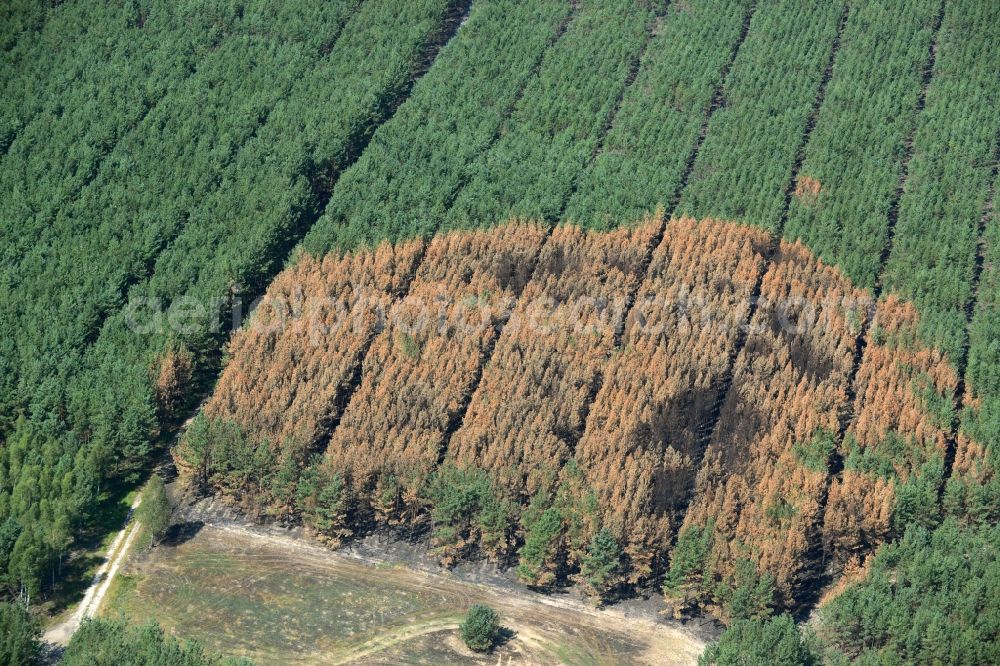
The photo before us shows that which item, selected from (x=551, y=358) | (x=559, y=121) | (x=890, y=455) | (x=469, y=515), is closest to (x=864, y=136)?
(x=559, y=121)

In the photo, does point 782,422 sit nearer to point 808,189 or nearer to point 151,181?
point 808,189

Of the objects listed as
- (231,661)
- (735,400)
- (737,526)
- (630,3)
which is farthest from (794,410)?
(630,3)

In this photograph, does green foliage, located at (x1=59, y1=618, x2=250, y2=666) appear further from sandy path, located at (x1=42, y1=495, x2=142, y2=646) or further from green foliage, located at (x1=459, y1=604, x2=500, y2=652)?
green foliage, located at (x1=459, y1=604, x2=500, y2=652)

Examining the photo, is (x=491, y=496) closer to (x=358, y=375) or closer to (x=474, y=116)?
(x=358, y=375)

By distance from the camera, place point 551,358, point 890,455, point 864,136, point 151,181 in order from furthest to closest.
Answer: point 864,136 → point 151,181 → point 551,358 → point 890,455

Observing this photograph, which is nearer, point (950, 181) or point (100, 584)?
point (100, 584)

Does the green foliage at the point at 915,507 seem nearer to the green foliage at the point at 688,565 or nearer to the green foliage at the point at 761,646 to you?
the green foliage at the point at 761,646

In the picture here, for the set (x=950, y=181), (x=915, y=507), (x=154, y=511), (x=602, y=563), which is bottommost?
(x=950, y=181)

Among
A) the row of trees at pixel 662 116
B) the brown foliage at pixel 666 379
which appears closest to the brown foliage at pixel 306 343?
the row of trees at pixel 662 116
